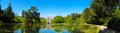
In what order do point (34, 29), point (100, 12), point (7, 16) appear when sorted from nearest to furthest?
point (34, 29)
point (100, 12)
point (7, 16)

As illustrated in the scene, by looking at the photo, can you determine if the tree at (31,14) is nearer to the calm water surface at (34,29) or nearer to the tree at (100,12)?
the tree at (100,12)

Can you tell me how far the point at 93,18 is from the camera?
7412 cm

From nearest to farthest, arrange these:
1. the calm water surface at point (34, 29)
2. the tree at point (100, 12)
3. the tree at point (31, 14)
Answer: the calm water surface at point (34, 29) < the tree at point (100, 12) < the tree at point (31, 14)

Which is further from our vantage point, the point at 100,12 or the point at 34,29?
the point at 100,12

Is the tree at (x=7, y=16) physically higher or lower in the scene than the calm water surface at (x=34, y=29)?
higher

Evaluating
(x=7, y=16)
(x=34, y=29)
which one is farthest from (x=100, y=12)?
(x=34, y=29)

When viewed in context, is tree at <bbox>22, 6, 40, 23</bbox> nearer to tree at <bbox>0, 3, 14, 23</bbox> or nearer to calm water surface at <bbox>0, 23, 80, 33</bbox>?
tree at <bbox>0, 3, 14, 23</bbox>

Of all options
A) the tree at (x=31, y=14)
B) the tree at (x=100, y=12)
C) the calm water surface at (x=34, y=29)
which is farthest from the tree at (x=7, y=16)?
the calm water surface at (x=34, y=29)

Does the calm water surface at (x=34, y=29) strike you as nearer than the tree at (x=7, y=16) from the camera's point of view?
Yes

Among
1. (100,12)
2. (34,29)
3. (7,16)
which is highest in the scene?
(100,12)

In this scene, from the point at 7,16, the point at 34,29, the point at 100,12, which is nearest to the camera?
the point at 34,29

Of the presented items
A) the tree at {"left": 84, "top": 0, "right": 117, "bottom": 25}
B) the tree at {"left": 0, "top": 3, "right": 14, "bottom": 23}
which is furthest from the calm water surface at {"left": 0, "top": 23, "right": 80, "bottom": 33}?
the tree at {"left": 0, "top": 3, "right": 14, "bottom": 23}

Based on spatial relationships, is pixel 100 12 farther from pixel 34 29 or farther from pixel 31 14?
pixel 34 29

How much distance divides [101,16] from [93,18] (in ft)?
8.04
